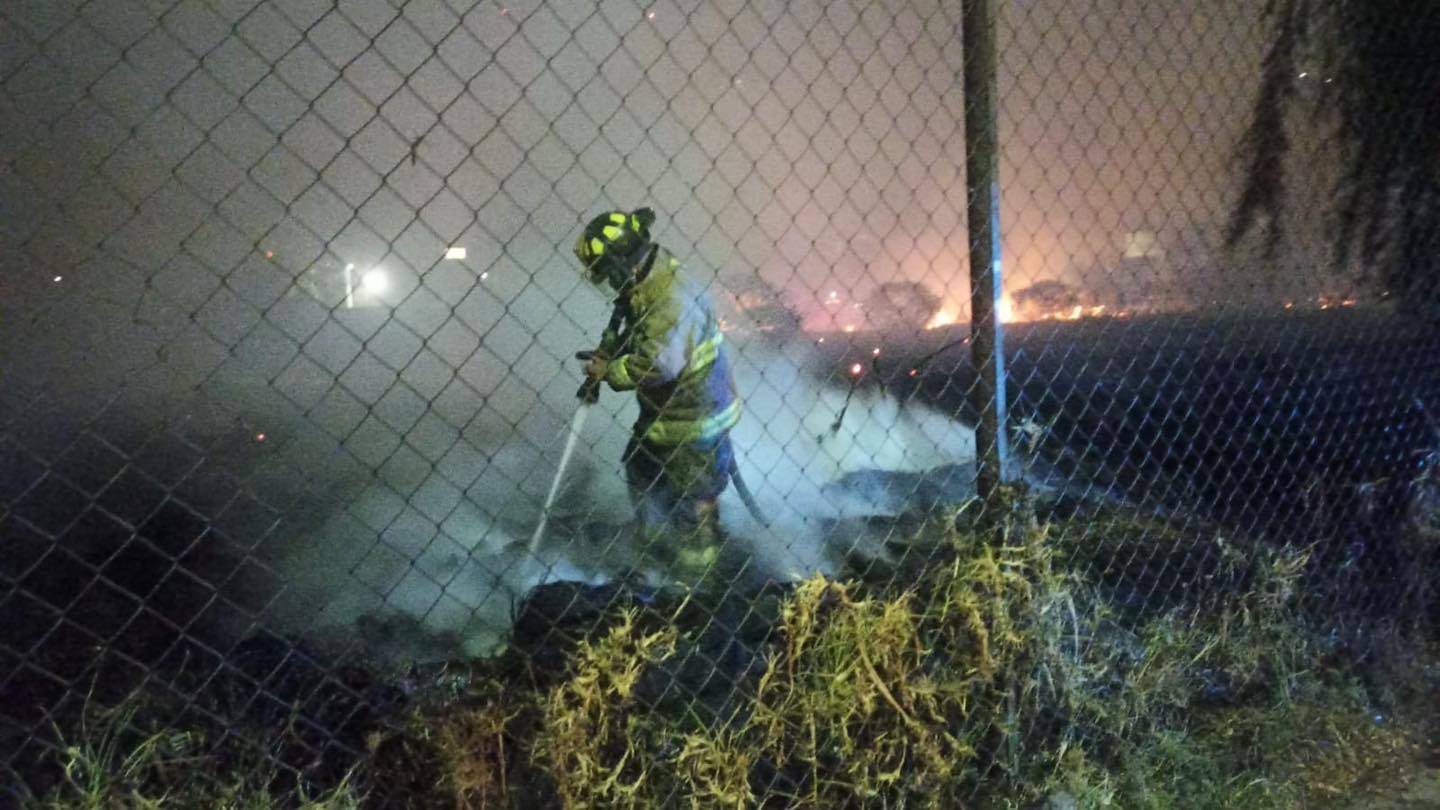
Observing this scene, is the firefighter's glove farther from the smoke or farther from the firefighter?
the smoke

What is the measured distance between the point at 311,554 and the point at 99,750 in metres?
3.99

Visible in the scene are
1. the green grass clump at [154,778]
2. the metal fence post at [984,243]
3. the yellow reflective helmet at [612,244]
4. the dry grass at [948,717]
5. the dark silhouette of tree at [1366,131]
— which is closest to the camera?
the green grass clump at [154,778]

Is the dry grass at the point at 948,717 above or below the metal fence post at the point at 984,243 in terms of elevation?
below

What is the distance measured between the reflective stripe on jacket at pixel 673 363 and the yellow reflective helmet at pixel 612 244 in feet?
0.40

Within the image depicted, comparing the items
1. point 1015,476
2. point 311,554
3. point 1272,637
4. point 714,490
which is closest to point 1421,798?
point 1272,637

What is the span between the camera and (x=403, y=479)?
863cm

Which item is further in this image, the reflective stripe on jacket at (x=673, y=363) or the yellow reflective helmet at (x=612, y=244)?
the reflective stripe on jacket at (x=673, y=363)

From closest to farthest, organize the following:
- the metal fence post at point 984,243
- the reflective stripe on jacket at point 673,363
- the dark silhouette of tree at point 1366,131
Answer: the metal fence post at point 984,243 → the dark silhouette of tree at point 1366,131 → the reflective stripe on jacket at point 673,363

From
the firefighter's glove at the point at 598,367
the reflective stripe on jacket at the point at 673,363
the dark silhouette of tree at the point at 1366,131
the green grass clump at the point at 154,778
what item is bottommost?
the green grass clump at the point at 154,778

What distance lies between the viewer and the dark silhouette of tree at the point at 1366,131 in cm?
386

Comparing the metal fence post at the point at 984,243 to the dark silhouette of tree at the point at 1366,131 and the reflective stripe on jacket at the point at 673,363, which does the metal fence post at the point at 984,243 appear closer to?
the dark silhouette of tree at the point at 1366,131

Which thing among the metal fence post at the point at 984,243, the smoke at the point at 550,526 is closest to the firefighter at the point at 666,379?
the smoke at the point at 550,526

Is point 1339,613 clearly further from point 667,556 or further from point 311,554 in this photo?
point 311,554

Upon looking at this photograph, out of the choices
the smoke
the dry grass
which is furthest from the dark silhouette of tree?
the smoke
